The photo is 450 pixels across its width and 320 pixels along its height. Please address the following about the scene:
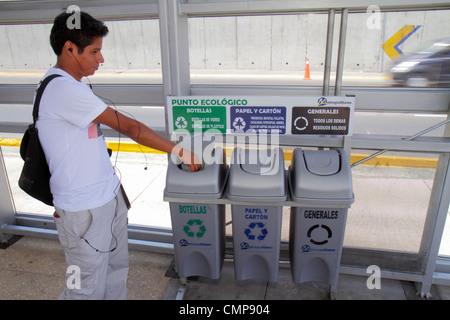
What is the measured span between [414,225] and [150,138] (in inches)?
110

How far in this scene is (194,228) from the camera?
7.65 ft

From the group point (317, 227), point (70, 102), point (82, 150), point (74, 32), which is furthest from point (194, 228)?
point (74, 32)

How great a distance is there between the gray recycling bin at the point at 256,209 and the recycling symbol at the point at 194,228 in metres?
0.22

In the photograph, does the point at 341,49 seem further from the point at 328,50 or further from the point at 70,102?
the point at 70,102

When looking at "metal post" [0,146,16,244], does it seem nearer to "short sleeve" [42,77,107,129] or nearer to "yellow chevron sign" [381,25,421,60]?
"short sleeve" [42,77,107,129]

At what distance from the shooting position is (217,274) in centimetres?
247

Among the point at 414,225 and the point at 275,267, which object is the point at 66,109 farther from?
the point at 414,225

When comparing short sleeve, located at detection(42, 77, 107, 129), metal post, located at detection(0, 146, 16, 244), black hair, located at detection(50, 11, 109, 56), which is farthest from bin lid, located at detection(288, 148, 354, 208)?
metal post, located at detection(0, 146, 16, 244)

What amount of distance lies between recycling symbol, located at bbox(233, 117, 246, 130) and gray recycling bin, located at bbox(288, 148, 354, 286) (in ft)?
1.32

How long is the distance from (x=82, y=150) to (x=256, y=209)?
3.62 ft

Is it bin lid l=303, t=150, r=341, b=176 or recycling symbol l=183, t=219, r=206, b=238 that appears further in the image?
recycling symbol l=183, t=219, r=206, b=238

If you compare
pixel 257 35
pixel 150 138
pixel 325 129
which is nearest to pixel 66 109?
pixel 150 138

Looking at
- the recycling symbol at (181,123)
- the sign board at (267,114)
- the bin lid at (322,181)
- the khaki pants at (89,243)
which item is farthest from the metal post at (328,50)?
the khaki pants at (89,243)

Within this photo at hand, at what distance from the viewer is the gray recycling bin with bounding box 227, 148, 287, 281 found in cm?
214
